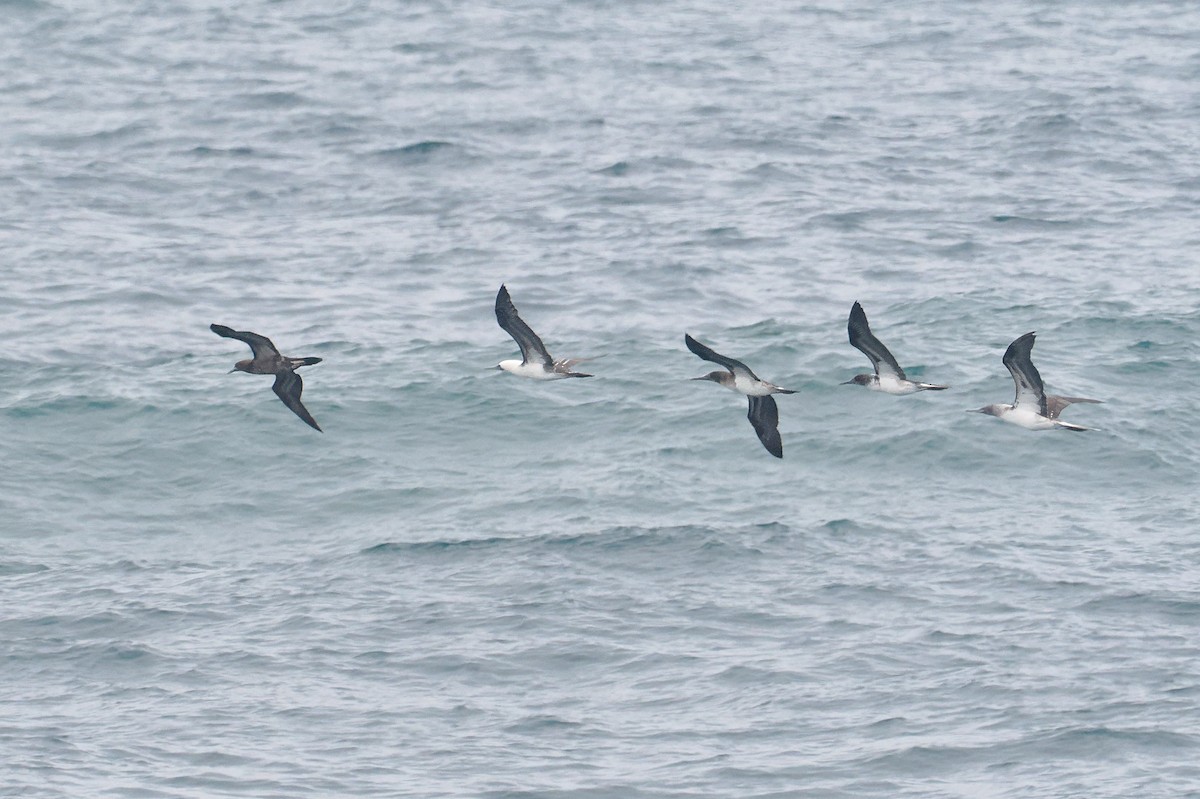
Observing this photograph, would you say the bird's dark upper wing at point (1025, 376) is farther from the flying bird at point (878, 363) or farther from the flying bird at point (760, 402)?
the flying bird at point (760, 402)

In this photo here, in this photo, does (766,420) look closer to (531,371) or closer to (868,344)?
(868,344)

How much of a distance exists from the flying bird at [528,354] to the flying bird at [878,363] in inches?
121

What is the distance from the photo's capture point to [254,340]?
2320 cm

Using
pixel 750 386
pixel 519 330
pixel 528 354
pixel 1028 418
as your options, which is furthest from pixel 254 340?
pixel 1028 418

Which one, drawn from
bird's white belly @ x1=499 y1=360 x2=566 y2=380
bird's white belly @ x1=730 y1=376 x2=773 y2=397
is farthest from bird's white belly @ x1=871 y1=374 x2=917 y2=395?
bird's white belly @ x1=499 y1=360 x2=566 y2=380

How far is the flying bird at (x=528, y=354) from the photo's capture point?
23.1 m

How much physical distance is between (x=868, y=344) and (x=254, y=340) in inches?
268

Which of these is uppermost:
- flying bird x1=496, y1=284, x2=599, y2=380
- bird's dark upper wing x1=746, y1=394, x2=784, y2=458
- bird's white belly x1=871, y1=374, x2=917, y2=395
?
flying bird x1=496, y1=284, x2=599, y2=380

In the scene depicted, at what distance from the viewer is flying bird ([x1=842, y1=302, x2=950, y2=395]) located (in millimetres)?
22375

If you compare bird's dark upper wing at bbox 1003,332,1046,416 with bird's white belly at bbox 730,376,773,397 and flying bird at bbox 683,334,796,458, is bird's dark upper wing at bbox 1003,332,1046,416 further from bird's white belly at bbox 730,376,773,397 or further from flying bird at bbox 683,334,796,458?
bird's white belly at bbox 730,376,773,397

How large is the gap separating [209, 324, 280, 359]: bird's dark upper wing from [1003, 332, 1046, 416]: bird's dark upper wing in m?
8.08

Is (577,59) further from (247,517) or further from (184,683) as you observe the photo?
(184,683)

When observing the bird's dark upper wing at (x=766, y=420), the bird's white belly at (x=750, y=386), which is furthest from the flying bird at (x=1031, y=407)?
the bird's white belly at (x=750, y=386)

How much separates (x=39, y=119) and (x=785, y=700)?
32534 mm
